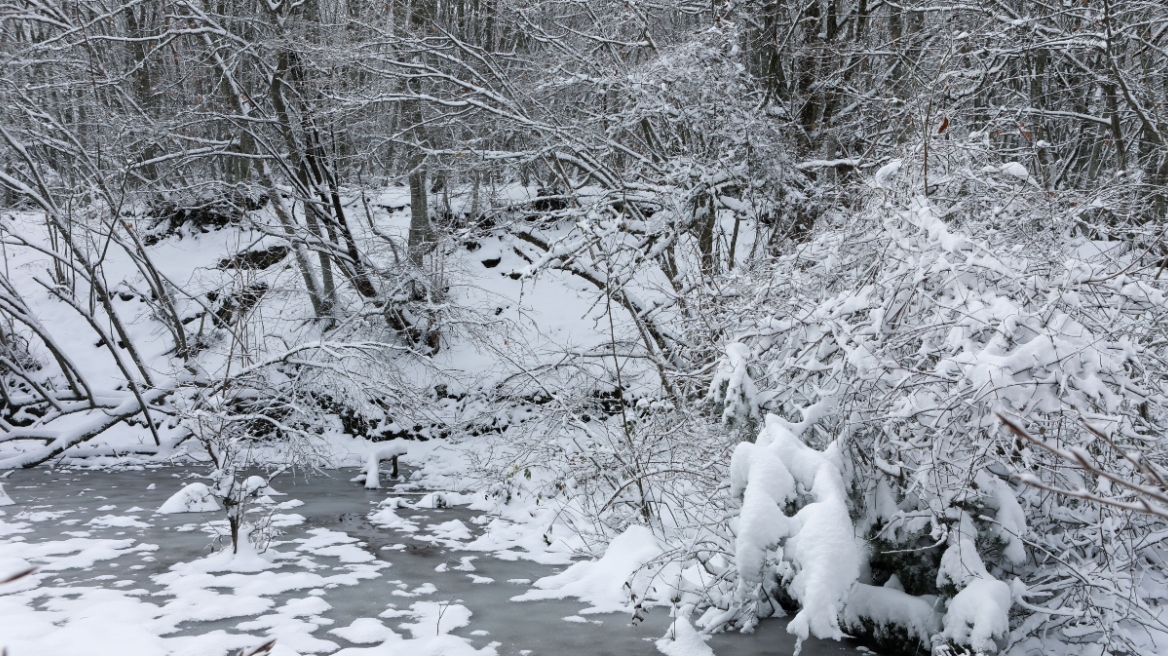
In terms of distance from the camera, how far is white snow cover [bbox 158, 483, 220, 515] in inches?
342

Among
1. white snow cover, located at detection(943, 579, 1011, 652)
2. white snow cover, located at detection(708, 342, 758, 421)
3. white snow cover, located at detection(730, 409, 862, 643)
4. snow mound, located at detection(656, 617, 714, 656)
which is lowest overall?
snow mound, located at detection(656, 617, 714, 656)

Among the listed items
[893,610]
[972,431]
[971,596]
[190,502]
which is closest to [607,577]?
[893,610]

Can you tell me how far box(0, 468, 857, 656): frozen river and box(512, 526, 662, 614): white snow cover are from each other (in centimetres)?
16

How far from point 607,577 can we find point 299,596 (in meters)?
2.25

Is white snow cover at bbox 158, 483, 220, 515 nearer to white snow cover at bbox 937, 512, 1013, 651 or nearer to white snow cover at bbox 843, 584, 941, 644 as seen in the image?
white snow cover at bbox 843, 584, 941, 644

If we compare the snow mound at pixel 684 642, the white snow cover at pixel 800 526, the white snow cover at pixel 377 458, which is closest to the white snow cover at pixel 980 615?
the white snow cover at pixel 800 526

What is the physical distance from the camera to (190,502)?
8.79m

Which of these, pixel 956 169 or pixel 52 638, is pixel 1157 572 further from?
pixel 52 638

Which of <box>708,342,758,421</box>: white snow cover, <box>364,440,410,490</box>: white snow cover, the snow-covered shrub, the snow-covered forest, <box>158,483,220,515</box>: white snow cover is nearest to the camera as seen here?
the snow-covered shrub

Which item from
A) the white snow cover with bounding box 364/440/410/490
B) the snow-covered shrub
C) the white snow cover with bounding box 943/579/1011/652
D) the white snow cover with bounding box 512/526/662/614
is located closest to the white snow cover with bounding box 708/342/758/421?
the snow-covered shrub

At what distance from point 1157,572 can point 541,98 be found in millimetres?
9103

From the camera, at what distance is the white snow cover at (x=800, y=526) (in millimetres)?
4410

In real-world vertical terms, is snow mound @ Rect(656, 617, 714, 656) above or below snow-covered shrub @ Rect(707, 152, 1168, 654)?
below

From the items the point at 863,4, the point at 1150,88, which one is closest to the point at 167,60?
the point at 863,4
